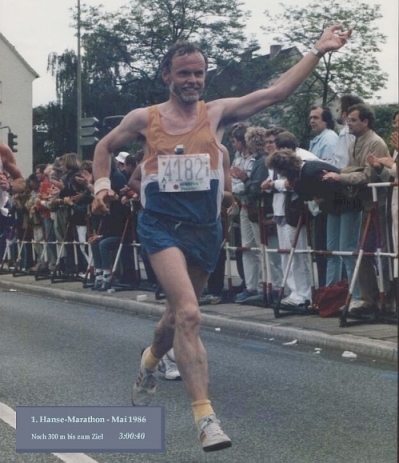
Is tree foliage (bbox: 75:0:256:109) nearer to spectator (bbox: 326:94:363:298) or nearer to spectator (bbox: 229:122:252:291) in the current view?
spectator (bbox: 326:94:363:298)

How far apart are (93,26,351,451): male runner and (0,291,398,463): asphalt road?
37cm

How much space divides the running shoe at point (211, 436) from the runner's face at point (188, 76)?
1.13 meters

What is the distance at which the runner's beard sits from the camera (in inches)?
163

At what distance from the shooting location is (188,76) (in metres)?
4.13

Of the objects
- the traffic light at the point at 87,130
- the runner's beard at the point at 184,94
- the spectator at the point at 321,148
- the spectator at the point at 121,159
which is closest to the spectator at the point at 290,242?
the spectator at the point at 321,148

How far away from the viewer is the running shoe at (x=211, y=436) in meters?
3.69

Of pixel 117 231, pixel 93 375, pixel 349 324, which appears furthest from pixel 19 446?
pixel 117 231

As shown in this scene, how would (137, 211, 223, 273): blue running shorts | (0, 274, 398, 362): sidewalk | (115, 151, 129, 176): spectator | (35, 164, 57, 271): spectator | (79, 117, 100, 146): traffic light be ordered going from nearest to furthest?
1. (137, 211, 223, 273): blue running shorts
2. (79, 117, 100, 146): traffic light
3. (0, 274, 398, 362): sidewalk
4. (115, 151, 129, 176): spectator
5. (35, 164, 57, 271): spectator

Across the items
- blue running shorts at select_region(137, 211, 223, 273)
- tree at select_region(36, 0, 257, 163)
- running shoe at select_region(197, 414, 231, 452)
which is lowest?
running shoe at select_region(197, 414, 231, 452)

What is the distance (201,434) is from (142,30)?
253 cm

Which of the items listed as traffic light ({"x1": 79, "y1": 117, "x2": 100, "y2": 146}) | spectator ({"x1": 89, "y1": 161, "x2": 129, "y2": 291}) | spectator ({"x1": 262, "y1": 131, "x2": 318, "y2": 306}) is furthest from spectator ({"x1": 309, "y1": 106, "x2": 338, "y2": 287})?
traffic light ({"x1": 79, "y1": 117, "x2": 100, "y2": 146})

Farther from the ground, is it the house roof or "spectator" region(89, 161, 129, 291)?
the house roof

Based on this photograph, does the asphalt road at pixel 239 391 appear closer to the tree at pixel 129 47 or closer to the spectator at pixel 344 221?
the spectator at pixel 344 221

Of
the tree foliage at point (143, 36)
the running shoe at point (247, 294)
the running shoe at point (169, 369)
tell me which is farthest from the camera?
the running shoe at point (247, 294)
